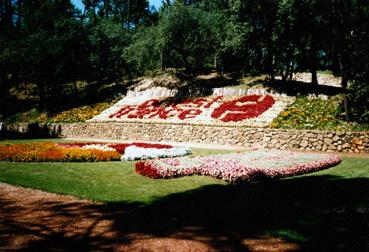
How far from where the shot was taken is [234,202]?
846 cm

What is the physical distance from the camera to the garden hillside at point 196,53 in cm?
2103

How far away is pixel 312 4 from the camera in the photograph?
28.3 metres

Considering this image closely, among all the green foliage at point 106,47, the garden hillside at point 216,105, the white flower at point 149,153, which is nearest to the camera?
the white flower at point 149,153

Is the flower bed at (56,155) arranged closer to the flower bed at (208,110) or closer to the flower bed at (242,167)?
the flower bed at (242,167)

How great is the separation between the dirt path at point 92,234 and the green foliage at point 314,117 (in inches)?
654

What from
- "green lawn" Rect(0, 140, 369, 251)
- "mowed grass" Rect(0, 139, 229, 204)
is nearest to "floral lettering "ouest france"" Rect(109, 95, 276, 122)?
"green lawn" Rect(0, 140, 369, 251)

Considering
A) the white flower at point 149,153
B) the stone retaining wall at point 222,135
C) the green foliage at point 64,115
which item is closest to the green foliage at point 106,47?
the green foliage at point 64,115

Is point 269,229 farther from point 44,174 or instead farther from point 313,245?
point 44,174

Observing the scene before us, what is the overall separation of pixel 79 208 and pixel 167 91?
3180 cm

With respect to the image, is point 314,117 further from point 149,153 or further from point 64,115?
point 64,115

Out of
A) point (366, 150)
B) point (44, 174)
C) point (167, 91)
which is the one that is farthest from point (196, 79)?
point (44, 174)

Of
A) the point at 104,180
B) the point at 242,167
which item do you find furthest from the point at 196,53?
the point at 104,180

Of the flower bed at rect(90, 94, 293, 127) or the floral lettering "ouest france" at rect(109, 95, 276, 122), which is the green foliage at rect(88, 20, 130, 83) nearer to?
the flower bed at rect(90, 94, 293, 127)

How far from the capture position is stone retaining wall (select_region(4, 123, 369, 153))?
17837mm
